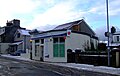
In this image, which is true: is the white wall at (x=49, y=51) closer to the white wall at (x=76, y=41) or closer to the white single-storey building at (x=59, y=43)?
the white single-storey building at (x=59, y=43)

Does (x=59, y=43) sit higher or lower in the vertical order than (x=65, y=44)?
higher

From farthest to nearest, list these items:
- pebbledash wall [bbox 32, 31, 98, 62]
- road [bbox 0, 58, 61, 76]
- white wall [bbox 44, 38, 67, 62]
Result: 1. white wall [bbox 44, 38, 67, 62]
2. pebbledash wall [bbox 32, 31, 98, 62]
3. road [bbox 0, 58, 61, 76]

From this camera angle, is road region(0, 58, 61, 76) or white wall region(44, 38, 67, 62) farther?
white wall region(44, 38, 67, 62)

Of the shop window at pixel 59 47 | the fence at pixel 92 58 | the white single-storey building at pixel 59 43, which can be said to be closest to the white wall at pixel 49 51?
the white single-storey building at pixel 59 43

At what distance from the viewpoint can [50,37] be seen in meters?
38.2

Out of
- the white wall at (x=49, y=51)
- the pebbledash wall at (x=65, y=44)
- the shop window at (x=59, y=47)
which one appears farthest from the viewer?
the white wall at (x=49, y=51)

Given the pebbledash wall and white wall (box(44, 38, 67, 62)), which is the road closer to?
the pebbledash wall

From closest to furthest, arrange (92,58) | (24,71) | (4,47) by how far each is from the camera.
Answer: (24,71)
(92,58)
(4,47)

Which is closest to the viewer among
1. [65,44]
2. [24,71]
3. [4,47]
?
[24,71]

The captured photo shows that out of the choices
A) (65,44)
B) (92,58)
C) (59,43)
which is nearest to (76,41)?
(65,44)

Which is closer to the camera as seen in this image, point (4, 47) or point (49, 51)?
point (49, 51)

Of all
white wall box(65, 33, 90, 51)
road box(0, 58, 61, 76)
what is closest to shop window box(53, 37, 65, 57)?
white wall box(65, 33, 90, 51)

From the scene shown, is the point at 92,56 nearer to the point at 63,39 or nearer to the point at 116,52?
the point at 116,52

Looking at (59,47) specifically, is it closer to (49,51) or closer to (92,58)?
(49,51)
